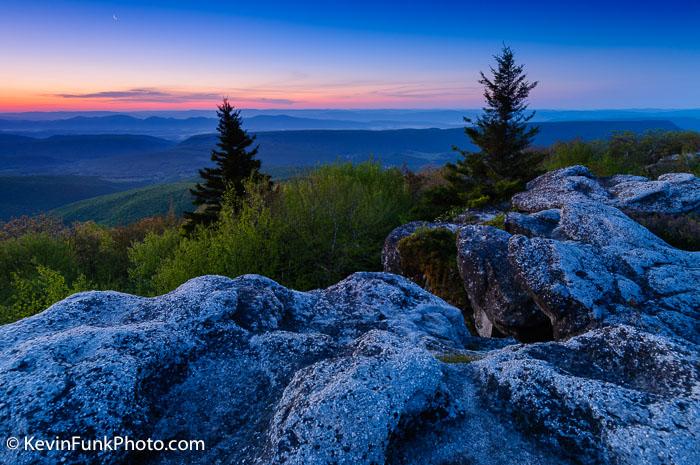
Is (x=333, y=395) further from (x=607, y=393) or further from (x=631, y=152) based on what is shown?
(x=631, y=152)

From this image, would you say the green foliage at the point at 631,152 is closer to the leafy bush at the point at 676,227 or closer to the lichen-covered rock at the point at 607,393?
the leafy bush at the point at 676,227

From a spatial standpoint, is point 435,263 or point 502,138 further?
point 502,138

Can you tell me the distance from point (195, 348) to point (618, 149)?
52.0 metres

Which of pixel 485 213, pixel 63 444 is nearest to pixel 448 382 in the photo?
pixel 63 444

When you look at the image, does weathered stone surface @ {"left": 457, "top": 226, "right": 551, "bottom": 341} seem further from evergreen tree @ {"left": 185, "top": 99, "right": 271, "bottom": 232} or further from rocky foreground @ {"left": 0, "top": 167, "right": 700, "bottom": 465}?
evergreen tree @ {"left": 185, "top": 99, "right": 271, "bottom": 232}

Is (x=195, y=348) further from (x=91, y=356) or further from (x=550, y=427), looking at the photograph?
(x=550, y=427)

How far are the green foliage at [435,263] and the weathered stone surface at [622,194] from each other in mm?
5155

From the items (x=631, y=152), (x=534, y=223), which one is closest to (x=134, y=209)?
(x=631, y=152)

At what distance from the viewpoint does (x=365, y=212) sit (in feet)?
105

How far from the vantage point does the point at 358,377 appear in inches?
227

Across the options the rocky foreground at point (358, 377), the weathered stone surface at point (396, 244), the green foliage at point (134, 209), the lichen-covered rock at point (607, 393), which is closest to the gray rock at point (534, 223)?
the weathered stone surface at point (396, 244)

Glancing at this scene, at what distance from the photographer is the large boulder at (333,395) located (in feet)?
16.9

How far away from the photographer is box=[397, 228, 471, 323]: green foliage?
671 inches

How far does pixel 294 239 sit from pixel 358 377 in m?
24.3
